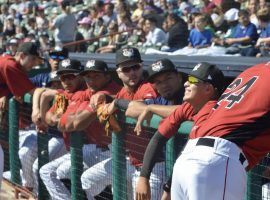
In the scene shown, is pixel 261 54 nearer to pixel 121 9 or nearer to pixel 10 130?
pixel 10 130

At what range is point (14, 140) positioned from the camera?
24.3ft

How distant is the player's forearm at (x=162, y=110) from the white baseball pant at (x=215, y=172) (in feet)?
3.13

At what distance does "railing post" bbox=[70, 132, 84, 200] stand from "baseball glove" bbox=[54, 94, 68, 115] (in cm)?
31

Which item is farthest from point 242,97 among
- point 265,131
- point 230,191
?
point 230,191

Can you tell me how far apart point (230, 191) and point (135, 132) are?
160cm

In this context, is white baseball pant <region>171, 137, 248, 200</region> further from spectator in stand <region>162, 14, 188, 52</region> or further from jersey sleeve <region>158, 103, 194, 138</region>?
spectator in stand <region>162, 14, 188, 52</region>

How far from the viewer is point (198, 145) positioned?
11.8ft

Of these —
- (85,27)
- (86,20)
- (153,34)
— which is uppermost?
(153,34)

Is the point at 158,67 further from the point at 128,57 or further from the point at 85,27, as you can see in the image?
the point at 85,27

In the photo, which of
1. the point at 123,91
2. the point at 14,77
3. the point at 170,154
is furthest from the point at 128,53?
the point at 14,77

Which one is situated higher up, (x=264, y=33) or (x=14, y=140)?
(x=264, y=33)

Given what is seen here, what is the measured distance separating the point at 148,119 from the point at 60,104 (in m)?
1.66

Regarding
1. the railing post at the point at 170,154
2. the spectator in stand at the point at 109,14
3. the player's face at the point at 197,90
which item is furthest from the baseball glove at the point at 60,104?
the spectator in stand at the point at 109,14

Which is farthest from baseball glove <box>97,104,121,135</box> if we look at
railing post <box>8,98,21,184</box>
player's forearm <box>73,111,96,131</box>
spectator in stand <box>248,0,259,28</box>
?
spectator in stand <box>248,0,259,28</box>
